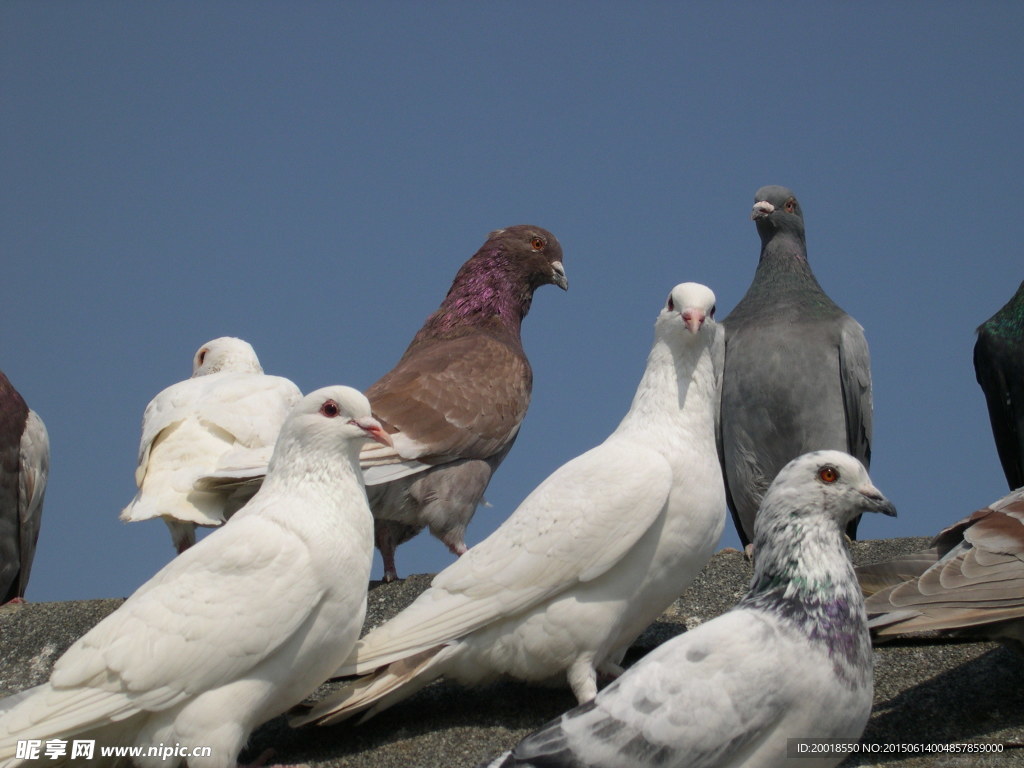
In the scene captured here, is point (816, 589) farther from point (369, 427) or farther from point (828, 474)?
point (369, 427)

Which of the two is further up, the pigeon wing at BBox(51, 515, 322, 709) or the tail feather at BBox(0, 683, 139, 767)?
the pigeon wing at BBox(51, 515, 322, 709)

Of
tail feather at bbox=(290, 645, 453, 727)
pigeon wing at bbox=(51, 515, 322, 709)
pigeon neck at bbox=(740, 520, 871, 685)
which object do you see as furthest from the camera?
tail feather at bbox=(290, 645, 453, 727)

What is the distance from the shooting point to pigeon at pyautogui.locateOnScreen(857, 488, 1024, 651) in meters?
4.79

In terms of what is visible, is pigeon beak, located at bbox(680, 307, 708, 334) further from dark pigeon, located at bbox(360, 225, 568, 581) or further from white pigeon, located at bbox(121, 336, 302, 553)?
dark pigeon, located at bbox(360, 225, 568, 581)

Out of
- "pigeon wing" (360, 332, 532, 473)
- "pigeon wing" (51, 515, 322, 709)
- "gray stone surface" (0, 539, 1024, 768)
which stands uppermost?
"pigeon wing" (360, 332, 532, 473)

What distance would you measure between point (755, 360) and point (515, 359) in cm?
158

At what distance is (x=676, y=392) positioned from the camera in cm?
553

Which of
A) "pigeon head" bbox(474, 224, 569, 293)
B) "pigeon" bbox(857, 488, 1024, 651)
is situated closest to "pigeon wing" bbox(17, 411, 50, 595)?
"pigeon head" bbox(474, 224, 569, 293)

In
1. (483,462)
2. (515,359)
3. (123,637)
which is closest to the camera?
(123,637)

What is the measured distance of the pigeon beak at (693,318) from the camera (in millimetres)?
5414

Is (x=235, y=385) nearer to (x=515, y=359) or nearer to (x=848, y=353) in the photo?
(x=515, y=359)

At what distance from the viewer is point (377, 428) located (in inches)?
204

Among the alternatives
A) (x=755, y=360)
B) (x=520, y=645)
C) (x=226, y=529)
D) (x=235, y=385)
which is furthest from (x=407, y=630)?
(x=755, y=360)

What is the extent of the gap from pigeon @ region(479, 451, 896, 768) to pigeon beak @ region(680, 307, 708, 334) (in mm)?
1404
